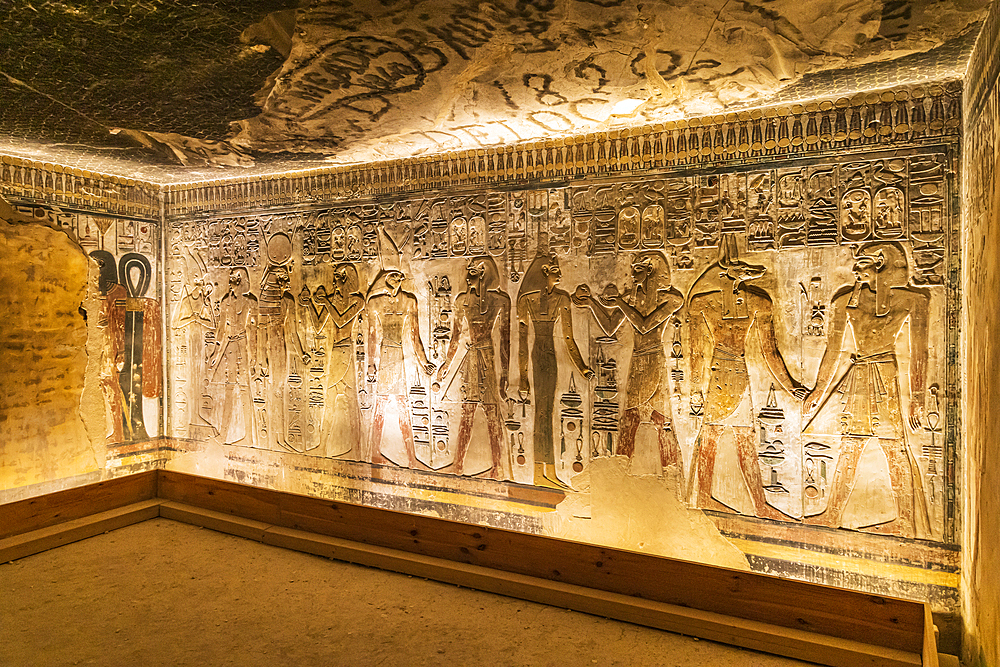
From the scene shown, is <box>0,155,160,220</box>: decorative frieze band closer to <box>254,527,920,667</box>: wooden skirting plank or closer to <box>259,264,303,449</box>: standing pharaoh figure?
<box>259,264,303,449</box>: standing pharaoh figure

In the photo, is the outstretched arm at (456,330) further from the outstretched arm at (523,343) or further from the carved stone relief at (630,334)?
the outstretched arm at (523,343)

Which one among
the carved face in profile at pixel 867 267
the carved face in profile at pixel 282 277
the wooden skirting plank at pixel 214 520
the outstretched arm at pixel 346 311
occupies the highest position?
the carved face in profile at pixel 282 277

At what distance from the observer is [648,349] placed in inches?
172

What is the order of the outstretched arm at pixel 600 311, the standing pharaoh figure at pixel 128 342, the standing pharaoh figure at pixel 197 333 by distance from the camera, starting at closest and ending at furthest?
1. the outstretched arm at pixel 600 311
2. the standing pharaoh figure at pixel 128 342
3. the standing pharaoh figure at pixel 197 333

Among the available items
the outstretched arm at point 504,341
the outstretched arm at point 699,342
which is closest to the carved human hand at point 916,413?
the outstretched arm at point 699,342

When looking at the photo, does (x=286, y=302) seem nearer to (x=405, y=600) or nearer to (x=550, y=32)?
(x=405, y=600)

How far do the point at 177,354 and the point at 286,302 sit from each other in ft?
5.26

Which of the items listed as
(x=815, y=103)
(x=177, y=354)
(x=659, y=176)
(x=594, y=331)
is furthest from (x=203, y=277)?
(x=815, y=103)

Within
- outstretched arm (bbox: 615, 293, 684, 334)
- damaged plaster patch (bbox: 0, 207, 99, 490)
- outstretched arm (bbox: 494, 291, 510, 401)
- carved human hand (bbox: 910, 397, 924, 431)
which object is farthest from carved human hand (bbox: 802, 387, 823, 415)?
damaged plaster patch (bbox: 0, 207, 99, 490)

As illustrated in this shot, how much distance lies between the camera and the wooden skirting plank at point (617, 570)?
2.93 metres

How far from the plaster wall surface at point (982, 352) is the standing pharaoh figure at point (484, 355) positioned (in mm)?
2942

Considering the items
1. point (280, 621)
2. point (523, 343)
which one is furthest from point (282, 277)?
point (280, 621)

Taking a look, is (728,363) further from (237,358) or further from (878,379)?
(237,358)

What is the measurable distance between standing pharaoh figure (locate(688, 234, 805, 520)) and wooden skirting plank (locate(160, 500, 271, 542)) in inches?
124
